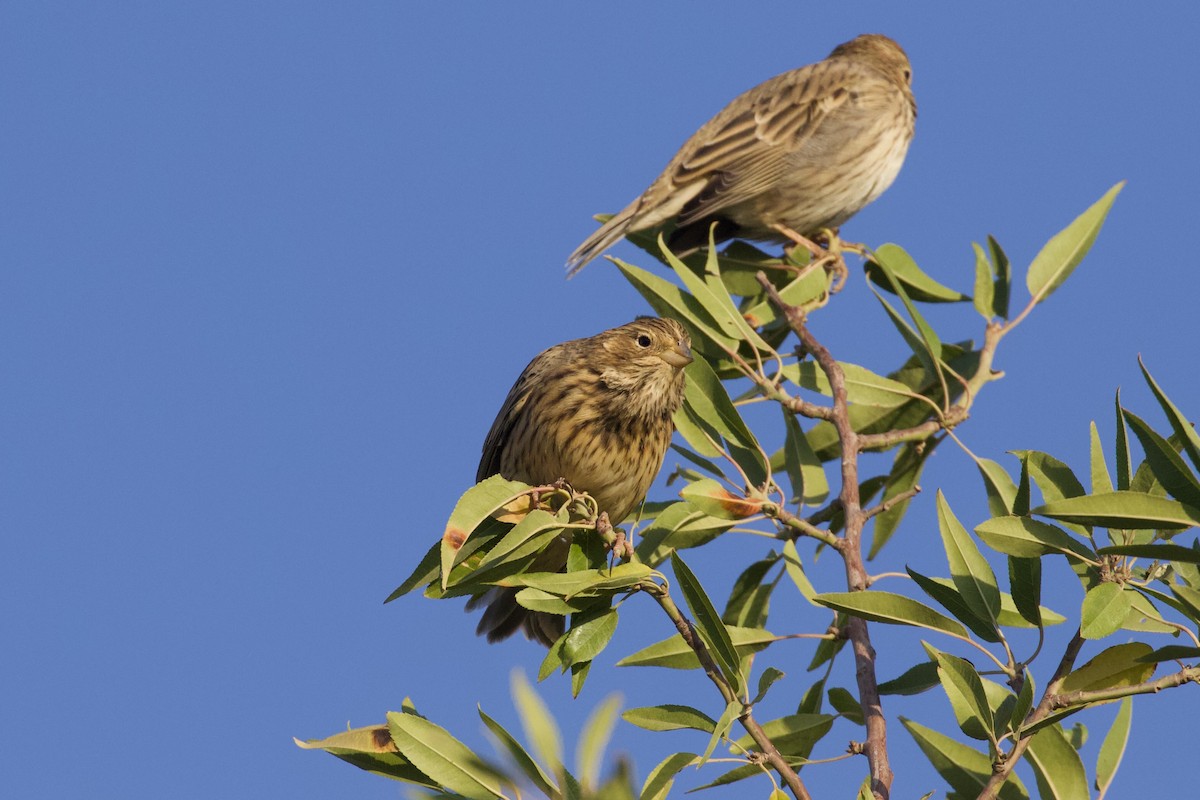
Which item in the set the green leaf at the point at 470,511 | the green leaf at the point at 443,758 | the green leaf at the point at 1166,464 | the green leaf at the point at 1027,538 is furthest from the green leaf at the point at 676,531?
the green leaf at the point at 1166,464

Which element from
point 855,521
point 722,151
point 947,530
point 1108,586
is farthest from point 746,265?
point 1108,586

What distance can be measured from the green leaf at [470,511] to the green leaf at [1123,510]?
1615 mm

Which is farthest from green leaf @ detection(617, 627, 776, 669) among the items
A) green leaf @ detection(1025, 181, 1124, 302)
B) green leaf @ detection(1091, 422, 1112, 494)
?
green leaf @ detection(1025, 181, 1124, 302)

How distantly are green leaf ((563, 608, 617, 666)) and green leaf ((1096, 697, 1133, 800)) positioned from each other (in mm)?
1560

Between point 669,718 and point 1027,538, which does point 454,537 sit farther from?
point 1027,538

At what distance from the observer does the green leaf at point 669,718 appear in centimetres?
440

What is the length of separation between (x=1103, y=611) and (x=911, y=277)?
11.1 feet

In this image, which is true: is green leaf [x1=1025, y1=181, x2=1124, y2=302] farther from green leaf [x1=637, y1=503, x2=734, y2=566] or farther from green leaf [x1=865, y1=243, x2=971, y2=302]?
green leaf [x1=637, y1=503, x2=734, y2=566]

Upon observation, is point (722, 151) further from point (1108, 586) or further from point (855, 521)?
point (1108, 586)

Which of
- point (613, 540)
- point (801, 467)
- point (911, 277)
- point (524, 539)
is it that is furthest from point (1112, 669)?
point (911, 277)

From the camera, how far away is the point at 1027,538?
12.6ft

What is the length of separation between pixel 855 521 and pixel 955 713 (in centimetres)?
106

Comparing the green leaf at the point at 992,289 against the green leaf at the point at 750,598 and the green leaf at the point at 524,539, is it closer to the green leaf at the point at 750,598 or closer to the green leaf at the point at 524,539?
the green leaf at the point at 750,598

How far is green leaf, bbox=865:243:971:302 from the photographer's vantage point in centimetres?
681
